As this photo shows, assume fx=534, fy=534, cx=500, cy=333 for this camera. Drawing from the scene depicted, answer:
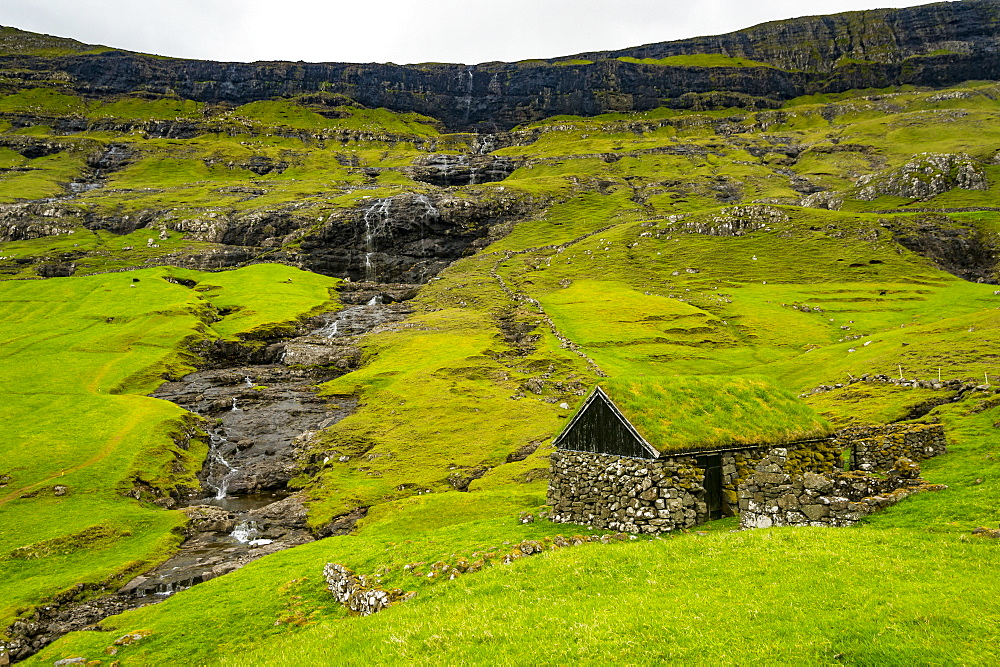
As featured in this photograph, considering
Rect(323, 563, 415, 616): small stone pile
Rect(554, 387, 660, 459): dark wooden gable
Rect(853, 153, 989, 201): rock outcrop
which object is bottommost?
Rect(323, 563, 415, 616): small stone pile

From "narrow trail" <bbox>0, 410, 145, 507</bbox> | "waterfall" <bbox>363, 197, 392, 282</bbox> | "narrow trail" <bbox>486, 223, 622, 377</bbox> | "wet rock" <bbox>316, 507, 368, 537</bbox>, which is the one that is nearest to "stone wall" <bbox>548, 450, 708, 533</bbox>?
"wet rock" <bbox>316, 507, 368, 537</bbox>

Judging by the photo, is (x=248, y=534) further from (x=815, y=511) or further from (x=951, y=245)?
(x=951, y=245)

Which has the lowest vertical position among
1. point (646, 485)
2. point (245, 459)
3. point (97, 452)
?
point (245, 459)

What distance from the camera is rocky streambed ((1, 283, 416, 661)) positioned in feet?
111

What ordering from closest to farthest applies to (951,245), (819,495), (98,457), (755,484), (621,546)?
(621,546)
(819,495)
(755,484)
(98,457)
(951,245)

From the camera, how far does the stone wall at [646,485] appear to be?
→ 23.7 m

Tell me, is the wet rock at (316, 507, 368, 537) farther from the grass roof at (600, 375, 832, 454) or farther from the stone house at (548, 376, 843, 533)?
the grass roof at (600, 375, 832, 454)

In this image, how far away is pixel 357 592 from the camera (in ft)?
74.7

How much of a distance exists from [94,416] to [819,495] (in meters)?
74.4

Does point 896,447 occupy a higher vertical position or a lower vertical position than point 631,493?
higher

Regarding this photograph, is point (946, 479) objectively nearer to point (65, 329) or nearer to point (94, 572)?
point (94, 572)

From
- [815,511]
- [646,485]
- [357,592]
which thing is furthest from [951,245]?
[357,592]

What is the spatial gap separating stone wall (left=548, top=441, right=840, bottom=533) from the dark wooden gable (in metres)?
0.39

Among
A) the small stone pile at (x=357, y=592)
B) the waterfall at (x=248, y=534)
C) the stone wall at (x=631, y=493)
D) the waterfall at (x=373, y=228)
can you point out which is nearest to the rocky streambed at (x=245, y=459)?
the waterfall at (x=248, y=534)
